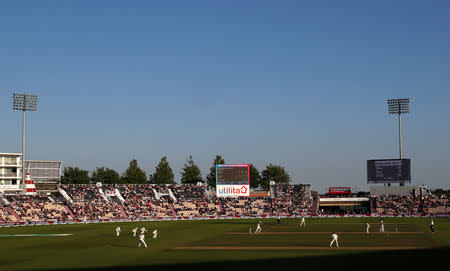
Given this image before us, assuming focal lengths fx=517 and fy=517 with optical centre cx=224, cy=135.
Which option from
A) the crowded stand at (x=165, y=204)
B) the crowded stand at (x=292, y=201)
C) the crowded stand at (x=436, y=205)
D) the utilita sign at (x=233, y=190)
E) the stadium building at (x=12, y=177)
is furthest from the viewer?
the utilita sign at (x=233, y=190)

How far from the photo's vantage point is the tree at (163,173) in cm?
15300

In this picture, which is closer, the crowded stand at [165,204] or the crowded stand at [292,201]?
the crowded stand at [165,204]

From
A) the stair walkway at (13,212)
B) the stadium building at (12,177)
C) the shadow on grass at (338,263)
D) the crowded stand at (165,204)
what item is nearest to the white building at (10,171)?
the stadium building at (12,177)

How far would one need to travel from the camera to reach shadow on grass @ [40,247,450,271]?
105 ft

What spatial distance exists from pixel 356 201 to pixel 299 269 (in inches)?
3340

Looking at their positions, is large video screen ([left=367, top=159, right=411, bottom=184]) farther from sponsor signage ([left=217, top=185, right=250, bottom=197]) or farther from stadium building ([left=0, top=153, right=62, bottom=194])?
stadium building ([left=0, top=153, right=62, bottom=194])

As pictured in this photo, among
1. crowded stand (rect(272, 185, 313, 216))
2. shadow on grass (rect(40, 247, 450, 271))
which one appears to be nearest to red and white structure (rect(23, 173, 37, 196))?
crowded stand (rect(272, 185, 313, 216))

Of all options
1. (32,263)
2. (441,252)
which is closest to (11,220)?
(32,263)

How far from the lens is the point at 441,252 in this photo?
38.6m

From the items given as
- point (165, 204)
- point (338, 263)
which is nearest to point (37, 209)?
point (165, 204)

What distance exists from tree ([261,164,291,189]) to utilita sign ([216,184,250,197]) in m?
51.4

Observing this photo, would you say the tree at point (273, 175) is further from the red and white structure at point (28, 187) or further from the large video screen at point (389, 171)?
the red and white structure at point (28, 187)

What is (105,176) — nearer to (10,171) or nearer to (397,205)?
(10,171)

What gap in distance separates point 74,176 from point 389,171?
8488cm
